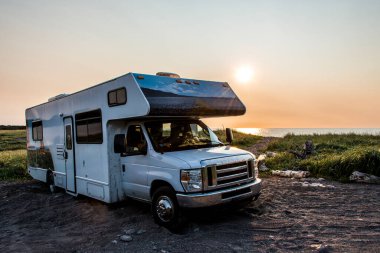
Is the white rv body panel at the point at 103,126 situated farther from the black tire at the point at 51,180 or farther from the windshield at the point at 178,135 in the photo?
the windshield at the point at 178,135

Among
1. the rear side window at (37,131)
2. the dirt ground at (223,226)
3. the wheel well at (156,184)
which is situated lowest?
the dirt ground at (223,226)

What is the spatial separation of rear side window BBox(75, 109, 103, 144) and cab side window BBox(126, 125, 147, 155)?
37.0 inches

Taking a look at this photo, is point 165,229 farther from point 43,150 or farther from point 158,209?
point 43,150

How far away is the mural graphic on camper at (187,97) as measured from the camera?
6770 mm

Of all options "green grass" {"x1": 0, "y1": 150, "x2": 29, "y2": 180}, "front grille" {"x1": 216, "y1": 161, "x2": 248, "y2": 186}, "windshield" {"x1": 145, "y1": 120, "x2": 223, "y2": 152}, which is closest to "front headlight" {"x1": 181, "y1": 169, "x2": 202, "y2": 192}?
"front grille" {"x1": 216, "y1": 161, "x2": 248, "y2": 186}

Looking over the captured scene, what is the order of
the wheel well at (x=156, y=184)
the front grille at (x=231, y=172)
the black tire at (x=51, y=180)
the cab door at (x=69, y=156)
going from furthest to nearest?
the black tire at (x=51, y=180), the cab door at (x=69, y=156), the wheel well at (x=156, y=184), the front grille at (x=231, y=172)

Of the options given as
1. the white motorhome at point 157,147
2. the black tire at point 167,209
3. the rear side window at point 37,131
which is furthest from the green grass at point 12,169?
the black tire at point 167,209

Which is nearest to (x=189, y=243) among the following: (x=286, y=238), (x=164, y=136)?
(x=286, y=238)

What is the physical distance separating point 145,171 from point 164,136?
2.85ft

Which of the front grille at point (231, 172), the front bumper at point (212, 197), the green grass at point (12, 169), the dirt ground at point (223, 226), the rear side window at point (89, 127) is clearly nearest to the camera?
the dirt ground at point (223, 226)

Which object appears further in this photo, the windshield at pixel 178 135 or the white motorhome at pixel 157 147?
the windshield at pixel 178 135

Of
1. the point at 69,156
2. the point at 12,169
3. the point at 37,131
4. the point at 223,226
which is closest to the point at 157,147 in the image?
the point at 223,226

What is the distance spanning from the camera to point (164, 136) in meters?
7.28

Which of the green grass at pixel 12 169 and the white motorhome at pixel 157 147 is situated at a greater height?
the white motorhome at pixel 157 147
